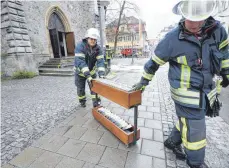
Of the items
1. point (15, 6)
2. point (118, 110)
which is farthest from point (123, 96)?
point (15, 6)

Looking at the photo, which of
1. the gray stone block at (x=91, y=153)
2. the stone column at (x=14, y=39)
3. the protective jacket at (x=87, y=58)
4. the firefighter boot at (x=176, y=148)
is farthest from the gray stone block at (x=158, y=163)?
the stone column at (x=14, y=39)

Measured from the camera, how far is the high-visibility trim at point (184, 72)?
1677 mm

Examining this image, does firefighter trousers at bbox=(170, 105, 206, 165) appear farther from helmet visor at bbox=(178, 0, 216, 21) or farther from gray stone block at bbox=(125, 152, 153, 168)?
helmet visor at bbox=(178, 0, 216, 21)

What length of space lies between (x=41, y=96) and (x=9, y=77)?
200 inches

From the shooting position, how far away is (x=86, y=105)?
439 cm

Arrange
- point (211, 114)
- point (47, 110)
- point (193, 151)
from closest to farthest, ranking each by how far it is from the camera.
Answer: point (193, 151), point (211, 114), point (47, 110)

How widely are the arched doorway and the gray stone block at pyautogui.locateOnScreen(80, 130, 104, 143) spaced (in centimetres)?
1150

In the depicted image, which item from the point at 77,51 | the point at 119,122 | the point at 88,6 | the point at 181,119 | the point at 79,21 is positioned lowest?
the point at 119,122

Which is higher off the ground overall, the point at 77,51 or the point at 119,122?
the point at 77,51

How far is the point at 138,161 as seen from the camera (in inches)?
86.0

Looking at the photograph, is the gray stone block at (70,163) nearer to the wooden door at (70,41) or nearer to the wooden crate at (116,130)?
the wooden crate at (116,130)

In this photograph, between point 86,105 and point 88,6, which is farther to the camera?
point 88,6

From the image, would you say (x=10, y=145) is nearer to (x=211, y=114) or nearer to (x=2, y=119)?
(x=2, y=119)

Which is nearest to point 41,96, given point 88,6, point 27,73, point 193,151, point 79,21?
point 27,73
